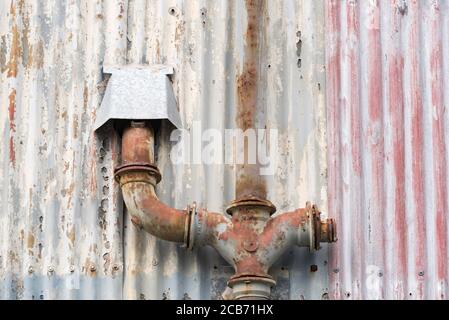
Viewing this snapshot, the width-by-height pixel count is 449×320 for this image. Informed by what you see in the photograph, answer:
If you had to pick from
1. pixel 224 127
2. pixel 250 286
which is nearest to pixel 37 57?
pixel 224 127

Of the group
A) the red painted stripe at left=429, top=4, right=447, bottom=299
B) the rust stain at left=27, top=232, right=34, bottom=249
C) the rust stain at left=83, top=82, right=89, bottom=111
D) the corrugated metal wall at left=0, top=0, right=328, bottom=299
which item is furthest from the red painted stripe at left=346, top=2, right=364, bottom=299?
the rust stain at left=27, top=232, right=34, bottom=249

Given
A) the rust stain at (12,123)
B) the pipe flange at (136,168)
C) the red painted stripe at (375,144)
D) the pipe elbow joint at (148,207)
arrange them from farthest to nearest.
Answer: the rust stain at (12,123) → the red painted stripe at (375,144) → the pipe flange at (136,168) → the pipe elbow joint at (148,207)

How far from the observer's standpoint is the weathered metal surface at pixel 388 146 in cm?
827

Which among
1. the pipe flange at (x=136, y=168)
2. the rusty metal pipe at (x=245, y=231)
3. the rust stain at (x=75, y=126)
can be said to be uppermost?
the rust stain at (x=75, y=126)

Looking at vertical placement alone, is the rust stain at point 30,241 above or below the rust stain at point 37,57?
below

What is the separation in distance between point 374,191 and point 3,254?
1886mm

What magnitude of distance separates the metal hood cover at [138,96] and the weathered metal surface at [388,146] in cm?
84

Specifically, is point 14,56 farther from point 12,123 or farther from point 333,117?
point 333,117

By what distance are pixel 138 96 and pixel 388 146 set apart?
130cm

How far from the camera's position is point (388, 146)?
8500 mm

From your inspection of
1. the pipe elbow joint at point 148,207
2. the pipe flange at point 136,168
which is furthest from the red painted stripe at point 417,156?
the pipe flange at point 136,168

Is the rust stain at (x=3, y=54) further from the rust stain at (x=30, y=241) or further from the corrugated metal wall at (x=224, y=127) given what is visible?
the rust stain at (x=30, y=241)

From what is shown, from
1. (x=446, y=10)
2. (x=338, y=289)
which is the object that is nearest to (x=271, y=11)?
(x=446, y=10)

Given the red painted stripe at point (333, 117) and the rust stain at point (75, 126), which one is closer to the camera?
the red painted stripe at point (333, 117)
